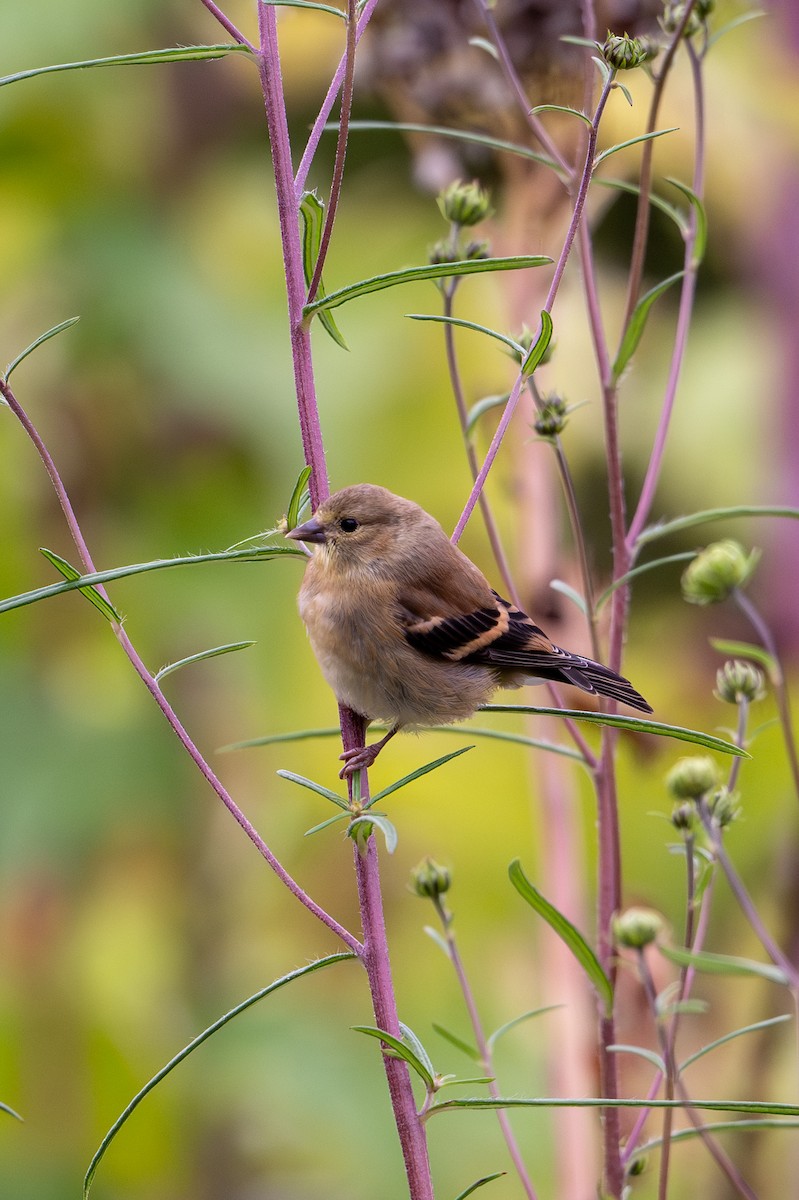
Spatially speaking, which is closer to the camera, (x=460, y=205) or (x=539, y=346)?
(x=539, y=346)

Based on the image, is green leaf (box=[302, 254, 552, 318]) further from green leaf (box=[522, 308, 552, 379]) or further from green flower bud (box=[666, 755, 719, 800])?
green flower bud (box=[666, 755, 719, 800])

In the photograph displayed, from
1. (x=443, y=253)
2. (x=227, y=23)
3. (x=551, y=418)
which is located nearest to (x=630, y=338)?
(x=551, y=418)

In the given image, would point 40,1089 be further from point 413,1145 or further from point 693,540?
point 413,1145

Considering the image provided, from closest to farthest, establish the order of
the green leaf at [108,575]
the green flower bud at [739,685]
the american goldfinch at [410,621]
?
the green leaf at [108,575]
the green flower bud at [739,685]
the american goldfinch at [410,621]

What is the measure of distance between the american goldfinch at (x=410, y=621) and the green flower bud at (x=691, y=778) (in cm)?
15

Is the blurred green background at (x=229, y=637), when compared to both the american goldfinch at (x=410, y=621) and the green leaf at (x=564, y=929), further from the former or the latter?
the green leaf at (x=564, y=929)

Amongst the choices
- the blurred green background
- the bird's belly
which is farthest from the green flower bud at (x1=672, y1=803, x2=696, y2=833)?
the blurred green background

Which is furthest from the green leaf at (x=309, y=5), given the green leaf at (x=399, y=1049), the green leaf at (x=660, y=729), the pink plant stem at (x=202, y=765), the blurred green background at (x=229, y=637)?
the blurred green background at (x=229, y=637)

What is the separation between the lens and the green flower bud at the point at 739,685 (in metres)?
0.84

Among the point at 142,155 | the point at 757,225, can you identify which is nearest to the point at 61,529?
the point at 142,155

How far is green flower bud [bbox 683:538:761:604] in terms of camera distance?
81 cm

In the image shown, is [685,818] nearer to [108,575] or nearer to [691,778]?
[691,778]

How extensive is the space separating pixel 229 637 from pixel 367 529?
0.95 m

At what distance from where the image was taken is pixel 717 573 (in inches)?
31.8
